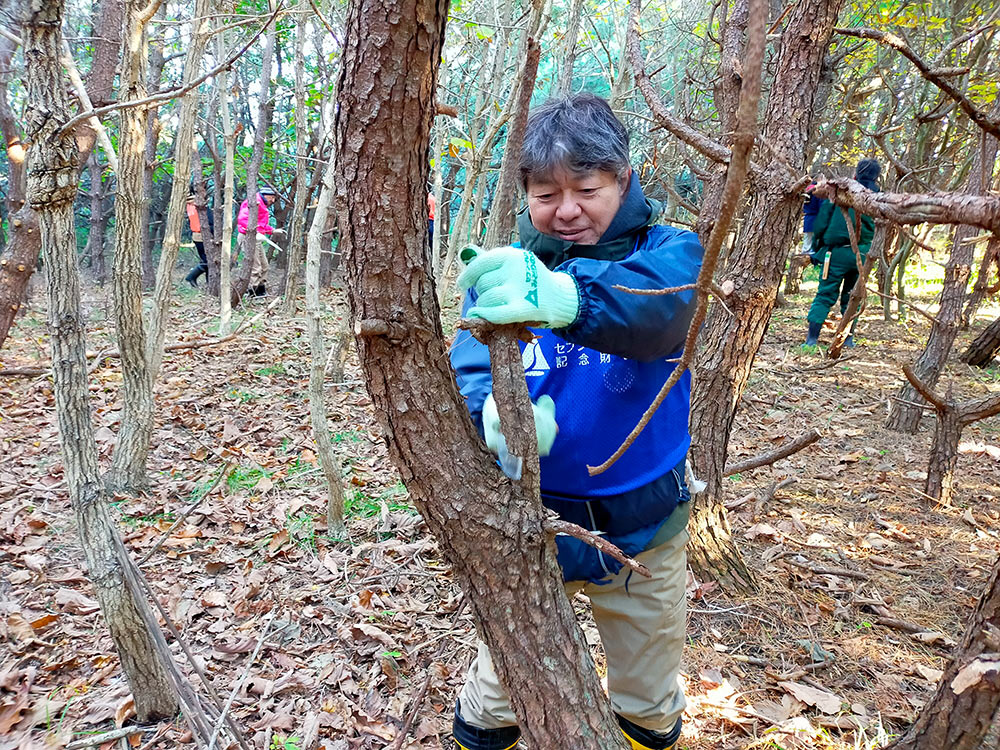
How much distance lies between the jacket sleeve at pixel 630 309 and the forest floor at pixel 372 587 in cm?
52

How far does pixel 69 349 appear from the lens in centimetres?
179

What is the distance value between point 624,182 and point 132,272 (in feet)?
10.0

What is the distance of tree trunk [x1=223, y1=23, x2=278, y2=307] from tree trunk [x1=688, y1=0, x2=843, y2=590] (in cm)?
674

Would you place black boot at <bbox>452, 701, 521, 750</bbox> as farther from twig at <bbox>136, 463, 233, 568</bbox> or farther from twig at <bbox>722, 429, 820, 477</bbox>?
twig at <bbox>722, 429, 820, 477</bbox>

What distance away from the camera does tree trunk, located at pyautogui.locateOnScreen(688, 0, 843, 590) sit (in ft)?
7.99

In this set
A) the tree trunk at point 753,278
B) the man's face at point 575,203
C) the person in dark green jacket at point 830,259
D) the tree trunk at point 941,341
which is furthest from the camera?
the person in dark green jacket at point 830,259

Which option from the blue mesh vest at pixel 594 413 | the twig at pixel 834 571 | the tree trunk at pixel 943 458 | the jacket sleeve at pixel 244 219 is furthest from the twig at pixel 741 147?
the jacket sleeve at pixel 244 219

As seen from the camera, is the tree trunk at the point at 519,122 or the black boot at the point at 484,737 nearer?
the tree trunk at the point at 519,122

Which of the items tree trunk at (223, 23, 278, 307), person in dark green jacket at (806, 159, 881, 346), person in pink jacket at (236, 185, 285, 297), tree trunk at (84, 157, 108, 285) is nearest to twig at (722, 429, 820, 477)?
person in dark green jacket at (806, 159, 881, 346)

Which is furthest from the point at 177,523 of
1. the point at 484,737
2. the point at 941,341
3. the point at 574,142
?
the point at 941,341

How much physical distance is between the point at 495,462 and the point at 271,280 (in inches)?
469

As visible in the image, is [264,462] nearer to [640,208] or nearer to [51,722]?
[51,722]

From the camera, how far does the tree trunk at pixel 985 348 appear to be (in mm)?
6422

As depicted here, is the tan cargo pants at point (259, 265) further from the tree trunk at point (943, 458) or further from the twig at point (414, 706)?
the tree trunk at point (943, 458)
